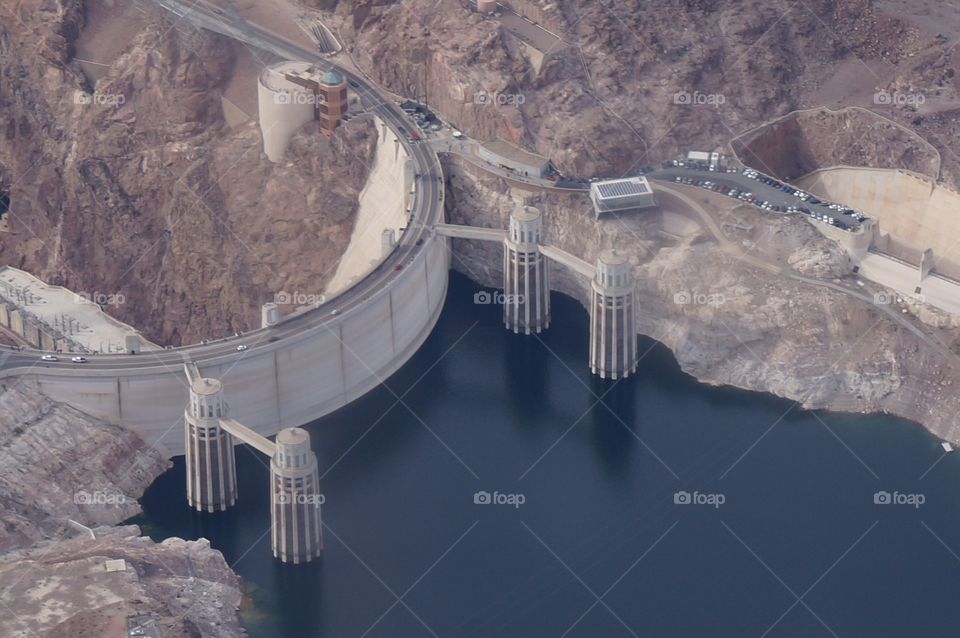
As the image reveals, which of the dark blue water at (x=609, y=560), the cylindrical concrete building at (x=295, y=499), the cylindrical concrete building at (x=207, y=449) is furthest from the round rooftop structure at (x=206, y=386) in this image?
the dark blue water at (x=609, y=560)

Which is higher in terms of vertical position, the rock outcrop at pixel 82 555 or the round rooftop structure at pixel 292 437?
the round rooftop structure at pixel 292 437

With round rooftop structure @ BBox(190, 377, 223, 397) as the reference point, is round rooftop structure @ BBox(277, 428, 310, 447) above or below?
below

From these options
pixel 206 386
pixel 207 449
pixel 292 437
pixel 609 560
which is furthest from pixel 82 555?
pixel 609 560

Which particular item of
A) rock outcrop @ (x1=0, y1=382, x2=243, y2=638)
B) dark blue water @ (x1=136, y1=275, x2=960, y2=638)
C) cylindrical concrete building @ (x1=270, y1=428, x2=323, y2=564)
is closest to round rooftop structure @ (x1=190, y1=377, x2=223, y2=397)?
cylindrical concrete building @ (x1=270, y1=428, x2=323, y2=564)

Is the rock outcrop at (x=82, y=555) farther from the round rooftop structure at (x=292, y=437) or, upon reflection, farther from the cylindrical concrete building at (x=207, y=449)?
the round rooftop structure at (x=292, y=437)

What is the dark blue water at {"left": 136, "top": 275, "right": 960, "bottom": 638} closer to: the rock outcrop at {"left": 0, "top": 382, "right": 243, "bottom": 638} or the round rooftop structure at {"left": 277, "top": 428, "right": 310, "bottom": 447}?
the rock outcrop at {"left": 0, "top": 382, "right": 243, "bottom": 638}

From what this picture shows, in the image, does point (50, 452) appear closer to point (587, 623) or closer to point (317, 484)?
point (317, 484)

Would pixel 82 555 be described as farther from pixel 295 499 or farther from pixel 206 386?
pixel 206 386
